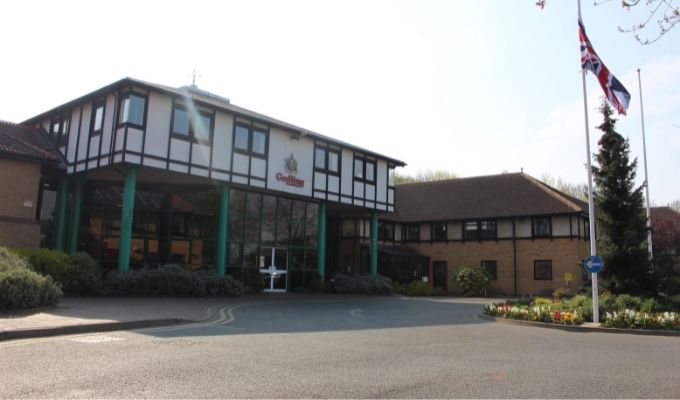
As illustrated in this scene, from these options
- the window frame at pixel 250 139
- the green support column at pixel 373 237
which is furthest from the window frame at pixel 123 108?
the green support column at pixel 373 237

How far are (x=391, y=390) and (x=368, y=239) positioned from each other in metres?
32.8

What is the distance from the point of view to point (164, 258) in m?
27.1

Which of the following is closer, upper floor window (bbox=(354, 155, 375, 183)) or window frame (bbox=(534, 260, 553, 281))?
upper floor window (bbox=(354, 155, 375, 183))

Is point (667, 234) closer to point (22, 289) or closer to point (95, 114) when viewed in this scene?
point (95, 114)

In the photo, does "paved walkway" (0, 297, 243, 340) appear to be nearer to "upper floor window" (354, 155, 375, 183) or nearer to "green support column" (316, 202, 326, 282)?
"green support column" (316, 202, 326, 282)

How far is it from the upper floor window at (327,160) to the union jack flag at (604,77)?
16125 mm

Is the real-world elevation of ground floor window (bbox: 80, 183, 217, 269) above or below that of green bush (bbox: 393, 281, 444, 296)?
above

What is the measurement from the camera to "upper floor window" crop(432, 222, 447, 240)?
43.2m

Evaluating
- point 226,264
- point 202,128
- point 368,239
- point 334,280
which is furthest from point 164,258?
point 368,239

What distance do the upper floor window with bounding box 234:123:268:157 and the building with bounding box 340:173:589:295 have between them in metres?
13.1

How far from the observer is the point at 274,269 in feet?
97.0

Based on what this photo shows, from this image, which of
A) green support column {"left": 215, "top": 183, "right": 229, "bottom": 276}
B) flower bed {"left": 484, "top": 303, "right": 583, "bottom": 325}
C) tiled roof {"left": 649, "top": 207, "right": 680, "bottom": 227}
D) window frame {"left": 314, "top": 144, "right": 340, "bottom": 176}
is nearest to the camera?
flower bed {"left": 484, "top": 303, "right": 583, "bottom": 325}

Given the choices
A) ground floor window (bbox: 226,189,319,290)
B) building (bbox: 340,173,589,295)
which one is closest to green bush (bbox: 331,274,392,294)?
ground floor window (bbox: 226,189,319,290)

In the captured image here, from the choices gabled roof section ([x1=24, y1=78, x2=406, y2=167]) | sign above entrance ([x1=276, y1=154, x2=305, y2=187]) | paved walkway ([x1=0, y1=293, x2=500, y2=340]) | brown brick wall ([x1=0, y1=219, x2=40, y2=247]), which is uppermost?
gabled roof section ([x1=24, y1=78, x2=406, y2=167])
